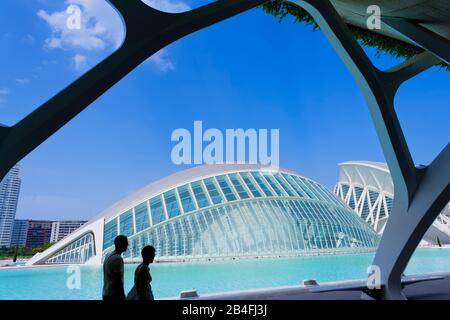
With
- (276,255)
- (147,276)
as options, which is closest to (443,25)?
(147,276)

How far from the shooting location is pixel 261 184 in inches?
922

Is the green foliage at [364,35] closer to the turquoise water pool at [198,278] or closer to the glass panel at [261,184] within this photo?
the turquoise water pool at [198,278]

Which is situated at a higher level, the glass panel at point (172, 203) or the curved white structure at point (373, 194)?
the curved white structure at point (373, 194)

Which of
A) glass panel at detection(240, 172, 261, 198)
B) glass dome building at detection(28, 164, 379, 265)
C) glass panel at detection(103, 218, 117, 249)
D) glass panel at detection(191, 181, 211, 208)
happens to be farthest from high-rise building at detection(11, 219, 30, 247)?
glass panel at detection(240, 172, 261, 198)

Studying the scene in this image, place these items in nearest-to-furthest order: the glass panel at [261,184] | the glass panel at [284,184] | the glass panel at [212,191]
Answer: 1. the glass panel at [212,191]
2. the glass panel at [261,184]
3. the glass panel at [284,184]

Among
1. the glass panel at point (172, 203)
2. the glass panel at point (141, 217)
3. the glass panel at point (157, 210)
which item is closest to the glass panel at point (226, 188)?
the glass panel at point (172, 203)

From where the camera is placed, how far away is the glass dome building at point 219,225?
61.6ft

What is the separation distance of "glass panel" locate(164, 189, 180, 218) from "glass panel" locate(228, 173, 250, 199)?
4348mm

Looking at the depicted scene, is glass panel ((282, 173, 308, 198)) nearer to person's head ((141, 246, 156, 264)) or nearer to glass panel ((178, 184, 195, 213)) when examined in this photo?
glass panel ((178, 184, 195, 213))

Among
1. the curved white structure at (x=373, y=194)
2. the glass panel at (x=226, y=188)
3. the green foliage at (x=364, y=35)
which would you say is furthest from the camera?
the curved white structure at (x=373, y=194)

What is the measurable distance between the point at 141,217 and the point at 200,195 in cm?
408

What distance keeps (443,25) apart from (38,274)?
58.0 feet

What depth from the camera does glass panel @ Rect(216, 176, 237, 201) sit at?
21.1 metres

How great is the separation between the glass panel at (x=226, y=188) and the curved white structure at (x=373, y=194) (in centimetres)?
2940
